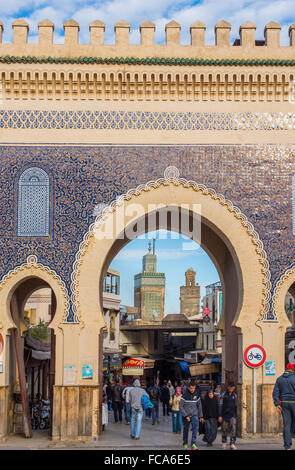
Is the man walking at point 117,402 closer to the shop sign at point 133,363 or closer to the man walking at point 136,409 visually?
the man walking at point 136,409

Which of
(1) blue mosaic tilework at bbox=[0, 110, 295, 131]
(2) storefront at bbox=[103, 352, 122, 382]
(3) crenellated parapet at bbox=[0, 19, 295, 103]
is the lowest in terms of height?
(2) storefront at bbox=[103, 352, 122, 382]

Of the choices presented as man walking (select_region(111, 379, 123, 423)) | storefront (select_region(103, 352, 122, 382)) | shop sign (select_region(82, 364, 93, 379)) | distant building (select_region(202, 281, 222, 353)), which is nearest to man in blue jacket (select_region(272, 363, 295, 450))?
shop sign (select_region(82, 364, 93, 379))

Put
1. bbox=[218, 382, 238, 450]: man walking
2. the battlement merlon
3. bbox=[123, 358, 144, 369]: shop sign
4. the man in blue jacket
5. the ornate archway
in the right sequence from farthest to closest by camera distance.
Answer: bbox=[123, 358, 144, 369]: shop sign < the battlement merlon < the ornate archway < bbox=[218, 382, 238, 450]: man walking < the man in blue jacket

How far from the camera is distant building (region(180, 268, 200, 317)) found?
171 feet

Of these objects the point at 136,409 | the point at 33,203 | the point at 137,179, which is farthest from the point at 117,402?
the point at 137,179

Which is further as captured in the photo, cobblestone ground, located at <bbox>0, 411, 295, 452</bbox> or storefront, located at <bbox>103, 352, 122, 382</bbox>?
storefront, located at <bbox>103, 352, 122, 382</bbox>

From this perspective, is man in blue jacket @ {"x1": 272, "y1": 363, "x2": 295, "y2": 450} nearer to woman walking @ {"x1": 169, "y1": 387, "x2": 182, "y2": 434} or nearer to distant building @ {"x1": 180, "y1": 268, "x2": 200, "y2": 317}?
woman walking @ {"x1": 169, "y1": 387, "x2": 182, "y2": 434}

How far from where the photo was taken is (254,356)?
10008 mm

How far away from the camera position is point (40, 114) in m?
10.6

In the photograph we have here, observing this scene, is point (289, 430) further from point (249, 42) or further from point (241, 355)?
point (249, 42)

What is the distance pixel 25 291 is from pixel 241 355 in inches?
182

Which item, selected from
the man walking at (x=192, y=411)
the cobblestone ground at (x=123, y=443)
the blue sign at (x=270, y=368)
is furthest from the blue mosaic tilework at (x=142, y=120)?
the cobblestone ground at (x=123, y=443)

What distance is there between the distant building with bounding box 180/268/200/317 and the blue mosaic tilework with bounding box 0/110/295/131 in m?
41.7

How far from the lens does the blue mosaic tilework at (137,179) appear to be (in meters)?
10.3
